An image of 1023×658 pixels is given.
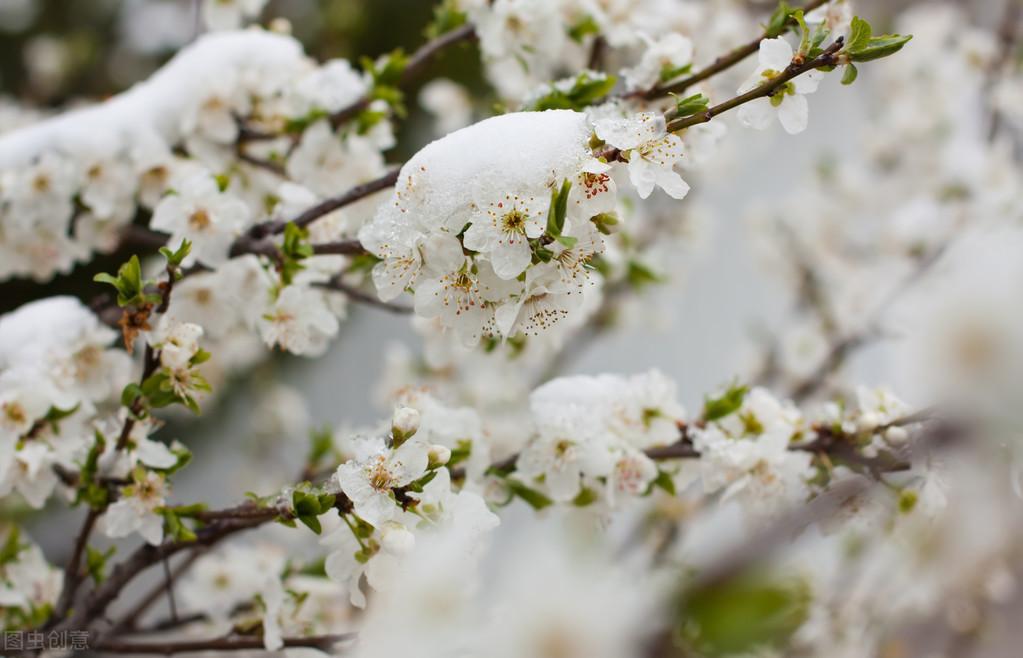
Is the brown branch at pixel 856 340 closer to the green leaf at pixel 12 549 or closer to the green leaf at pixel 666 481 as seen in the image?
the green leaf at pixel 666 481

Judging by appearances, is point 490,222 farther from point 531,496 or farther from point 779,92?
point 531,496

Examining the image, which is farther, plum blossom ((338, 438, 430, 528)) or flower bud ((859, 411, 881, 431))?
flower bud ((859, 411, 881, 431))

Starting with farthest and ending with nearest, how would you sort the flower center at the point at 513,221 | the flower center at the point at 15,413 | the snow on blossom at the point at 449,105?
the snow on blossom at the point at 449,105
the flower center at the point at 15,413
the flower center at the point at 513,221

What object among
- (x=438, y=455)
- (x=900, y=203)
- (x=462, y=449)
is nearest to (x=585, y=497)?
(x=462, y=449)

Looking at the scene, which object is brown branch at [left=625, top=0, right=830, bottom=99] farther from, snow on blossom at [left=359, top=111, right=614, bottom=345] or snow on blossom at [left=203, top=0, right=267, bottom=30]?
snow on blossom at [left=203, top=0, right=267, bottom=30]

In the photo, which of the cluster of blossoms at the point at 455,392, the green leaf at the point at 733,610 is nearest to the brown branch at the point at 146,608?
the cluster of blossoms at the point at 455,392

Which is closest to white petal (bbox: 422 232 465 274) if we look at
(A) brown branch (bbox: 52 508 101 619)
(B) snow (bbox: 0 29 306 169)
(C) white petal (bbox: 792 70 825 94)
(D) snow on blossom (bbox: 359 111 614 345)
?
(D) snow on blossom (bbox: 359 111 614 345)
